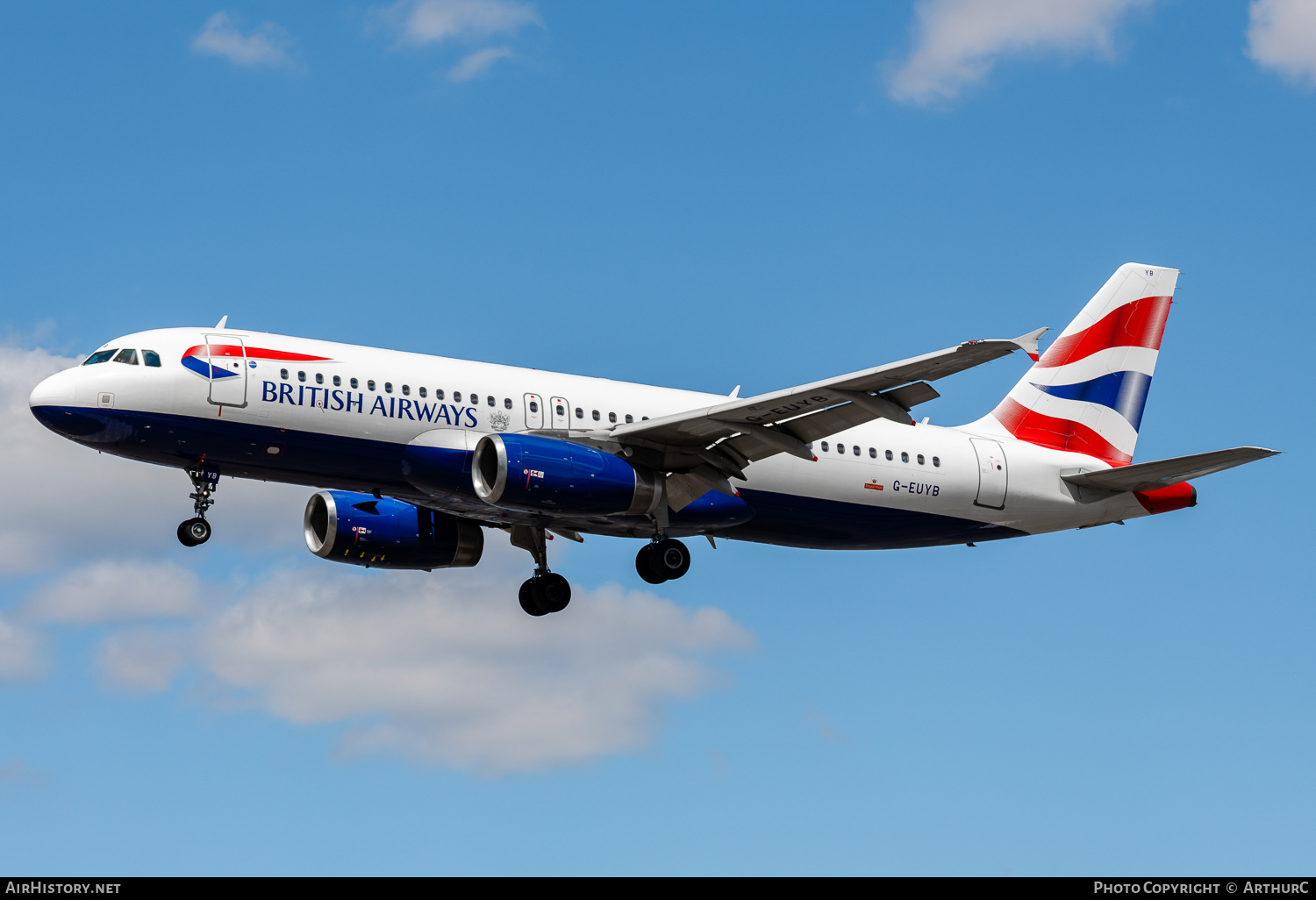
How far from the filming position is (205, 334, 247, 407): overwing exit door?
29.4 meters

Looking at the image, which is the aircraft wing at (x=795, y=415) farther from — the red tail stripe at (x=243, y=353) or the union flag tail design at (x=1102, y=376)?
the union flag tail design at (x=1102, y=376)

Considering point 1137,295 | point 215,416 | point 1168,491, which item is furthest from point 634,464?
point 1137,295

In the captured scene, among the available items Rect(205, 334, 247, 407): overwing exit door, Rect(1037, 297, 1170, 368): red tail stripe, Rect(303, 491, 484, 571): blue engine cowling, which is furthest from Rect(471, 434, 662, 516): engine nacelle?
Rect(1037, 297, 1170, 368): red tail stripe

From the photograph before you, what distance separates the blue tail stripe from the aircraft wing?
1051 centimetres

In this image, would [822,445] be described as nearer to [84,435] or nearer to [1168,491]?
[1168,491]

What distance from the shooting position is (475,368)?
31688 millimetres

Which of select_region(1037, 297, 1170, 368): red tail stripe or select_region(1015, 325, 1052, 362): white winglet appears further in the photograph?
select_region(1037, 297, 1170, 368): red tail stripe

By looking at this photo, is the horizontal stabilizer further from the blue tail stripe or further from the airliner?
the blue tail stripe

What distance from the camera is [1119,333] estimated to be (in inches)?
1576

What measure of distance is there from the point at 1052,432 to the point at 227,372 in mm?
20211

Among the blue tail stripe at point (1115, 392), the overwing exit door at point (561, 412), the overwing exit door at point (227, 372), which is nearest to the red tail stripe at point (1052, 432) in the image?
the blue tail stripe at point (1115, 392)

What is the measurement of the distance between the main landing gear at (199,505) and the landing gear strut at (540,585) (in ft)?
25.3
